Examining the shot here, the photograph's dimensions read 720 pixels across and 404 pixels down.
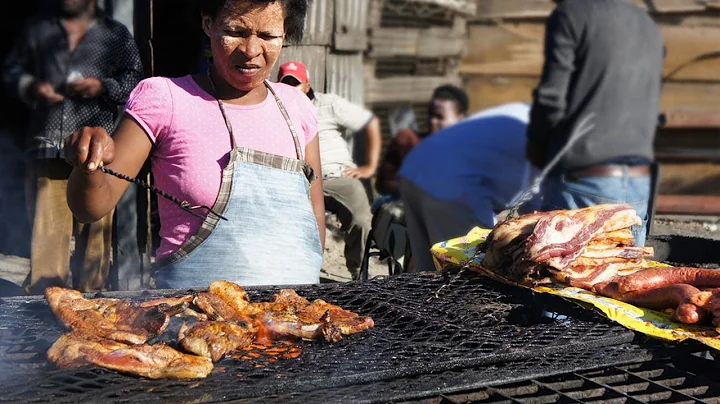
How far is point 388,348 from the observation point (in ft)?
9.57

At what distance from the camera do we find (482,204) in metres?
5.75

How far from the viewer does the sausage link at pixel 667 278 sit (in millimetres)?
3496

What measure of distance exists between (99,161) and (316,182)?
1191 mm

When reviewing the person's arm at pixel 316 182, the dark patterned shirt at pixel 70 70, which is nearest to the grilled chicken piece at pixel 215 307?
the person's arm at pixel 316 182

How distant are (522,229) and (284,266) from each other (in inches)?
40.5

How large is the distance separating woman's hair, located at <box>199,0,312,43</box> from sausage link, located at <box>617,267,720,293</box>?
5.79ft

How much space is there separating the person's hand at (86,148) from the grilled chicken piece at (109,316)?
47 cm

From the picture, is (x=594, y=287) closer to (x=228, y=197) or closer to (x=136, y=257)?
(x=228, y=197)

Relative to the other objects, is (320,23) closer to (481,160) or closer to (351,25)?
(351,25)

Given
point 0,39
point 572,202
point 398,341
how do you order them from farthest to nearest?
point 0,39 → point 572,202 → point 398,341

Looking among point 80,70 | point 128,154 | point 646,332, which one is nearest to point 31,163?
point 80,70

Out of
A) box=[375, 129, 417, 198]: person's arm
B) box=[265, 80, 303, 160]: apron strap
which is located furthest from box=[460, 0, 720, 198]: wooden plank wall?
box=[265, 80, 303, 160]: apron strap

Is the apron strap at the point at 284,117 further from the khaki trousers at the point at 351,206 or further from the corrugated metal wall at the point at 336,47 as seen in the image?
the khaki trousers at the point at 351,206

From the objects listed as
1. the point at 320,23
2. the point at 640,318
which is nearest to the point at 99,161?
the point at 640,318
